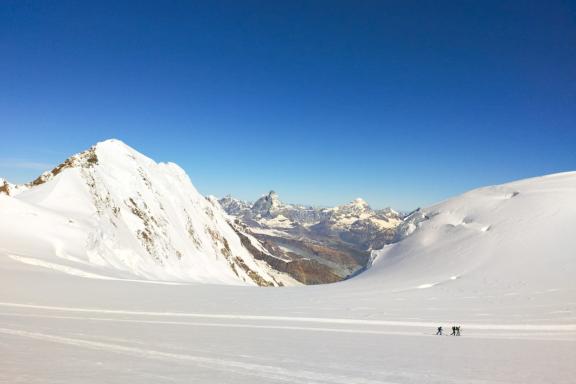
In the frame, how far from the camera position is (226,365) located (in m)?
13.0

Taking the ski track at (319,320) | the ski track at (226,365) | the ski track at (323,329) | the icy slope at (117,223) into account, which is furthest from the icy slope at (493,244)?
the icy slope at (117,223)

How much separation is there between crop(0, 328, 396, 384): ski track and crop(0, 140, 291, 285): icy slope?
38501 mm

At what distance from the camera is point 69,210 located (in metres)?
87.2

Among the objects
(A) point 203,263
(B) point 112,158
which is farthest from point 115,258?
(B) point 112,158

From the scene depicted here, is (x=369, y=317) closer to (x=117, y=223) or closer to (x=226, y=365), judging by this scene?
(x=226, y=365)

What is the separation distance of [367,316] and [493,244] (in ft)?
72.8

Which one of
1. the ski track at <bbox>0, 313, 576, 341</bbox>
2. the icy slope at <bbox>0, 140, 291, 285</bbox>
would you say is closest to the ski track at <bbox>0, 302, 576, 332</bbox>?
the ski track at <bbox>0, 313, 576, 341</bbox>

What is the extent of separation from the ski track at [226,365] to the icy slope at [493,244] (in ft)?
78.0

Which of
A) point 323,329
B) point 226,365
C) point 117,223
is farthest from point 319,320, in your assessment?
point 117,223

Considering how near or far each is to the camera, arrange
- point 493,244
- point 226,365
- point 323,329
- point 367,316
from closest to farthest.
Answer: point 226,365
point 323,329
point 367,316
point 493,244

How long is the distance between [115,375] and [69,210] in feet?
291

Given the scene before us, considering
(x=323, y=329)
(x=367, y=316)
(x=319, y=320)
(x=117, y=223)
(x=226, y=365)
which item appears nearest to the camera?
(x=226, y=365)

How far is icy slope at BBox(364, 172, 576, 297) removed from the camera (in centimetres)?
3297

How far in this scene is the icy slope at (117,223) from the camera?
62.0m
